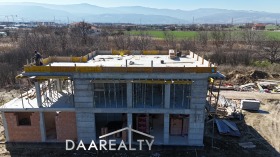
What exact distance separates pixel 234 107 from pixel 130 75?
13140 millimetres

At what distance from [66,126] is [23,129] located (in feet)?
10.7

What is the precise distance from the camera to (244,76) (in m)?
34.9

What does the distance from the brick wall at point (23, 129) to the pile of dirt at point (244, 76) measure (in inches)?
1046

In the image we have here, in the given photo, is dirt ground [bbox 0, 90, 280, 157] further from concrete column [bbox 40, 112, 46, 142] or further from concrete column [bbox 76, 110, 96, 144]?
concrete column [bbox 76, 110, 96, 144]

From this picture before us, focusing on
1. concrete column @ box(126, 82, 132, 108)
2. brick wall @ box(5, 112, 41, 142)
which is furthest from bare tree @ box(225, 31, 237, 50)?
brick wall @ box(5, 112, 41, 142)

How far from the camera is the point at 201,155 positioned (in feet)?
56.4

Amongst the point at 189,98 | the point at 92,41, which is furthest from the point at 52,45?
the point at 189,98

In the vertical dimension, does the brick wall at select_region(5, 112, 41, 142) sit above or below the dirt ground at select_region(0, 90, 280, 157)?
above

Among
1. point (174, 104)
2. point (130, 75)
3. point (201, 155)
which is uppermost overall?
point (130, 75)

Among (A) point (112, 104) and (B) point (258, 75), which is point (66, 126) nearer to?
(A) point (112, 104)

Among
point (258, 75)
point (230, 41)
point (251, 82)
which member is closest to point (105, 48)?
point (251, 82)

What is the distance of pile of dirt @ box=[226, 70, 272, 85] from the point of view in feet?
113

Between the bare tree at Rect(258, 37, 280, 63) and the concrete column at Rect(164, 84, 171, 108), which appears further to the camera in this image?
the bare tree at Rect(258, 37, 280, 63)

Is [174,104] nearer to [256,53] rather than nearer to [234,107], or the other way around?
[234,107]
